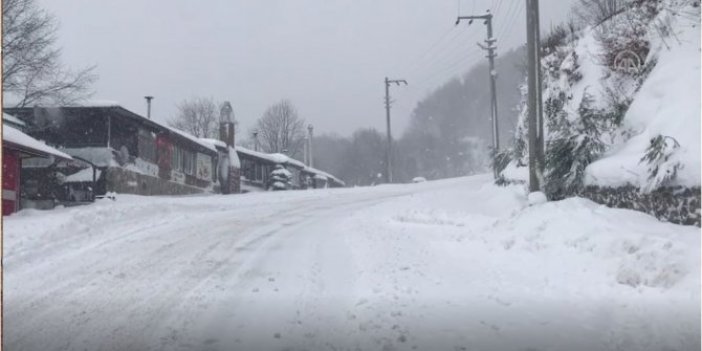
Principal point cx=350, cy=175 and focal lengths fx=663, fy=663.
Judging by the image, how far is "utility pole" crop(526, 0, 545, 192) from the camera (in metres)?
14.5

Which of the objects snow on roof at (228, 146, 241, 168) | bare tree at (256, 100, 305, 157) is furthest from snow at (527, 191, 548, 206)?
bare tree at (256, 100, 305, 157)

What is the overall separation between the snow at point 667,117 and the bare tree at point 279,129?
72.9 metres

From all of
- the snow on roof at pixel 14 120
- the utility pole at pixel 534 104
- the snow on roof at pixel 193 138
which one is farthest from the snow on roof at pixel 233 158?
the utility pole at pixel 534 104

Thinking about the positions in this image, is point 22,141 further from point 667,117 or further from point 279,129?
point 279,129

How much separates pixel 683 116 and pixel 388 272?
4803 millimetres

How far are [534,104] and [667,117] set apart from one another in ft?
16.8

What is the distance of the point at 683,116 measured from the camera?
9.52 metres

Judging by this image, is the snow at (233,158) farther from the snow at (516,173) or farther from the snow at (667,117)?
the snow at (667,117)

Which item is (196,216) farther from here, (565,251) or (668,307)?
(668,307)

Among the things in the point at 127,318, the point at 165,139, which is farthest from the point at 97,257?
the point at 165,139

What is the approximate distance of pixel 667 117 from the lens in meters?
9.99

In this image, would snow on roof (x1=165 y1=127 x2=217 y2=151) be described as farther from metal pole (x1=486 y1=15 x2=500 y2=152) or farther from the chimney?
metal pole (x1=486 y1=15 x2=500 y2=152)

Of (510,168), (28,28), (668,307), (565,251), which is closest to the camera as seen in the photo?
(668,307)

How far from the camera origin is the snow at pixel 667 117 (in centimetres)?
888
